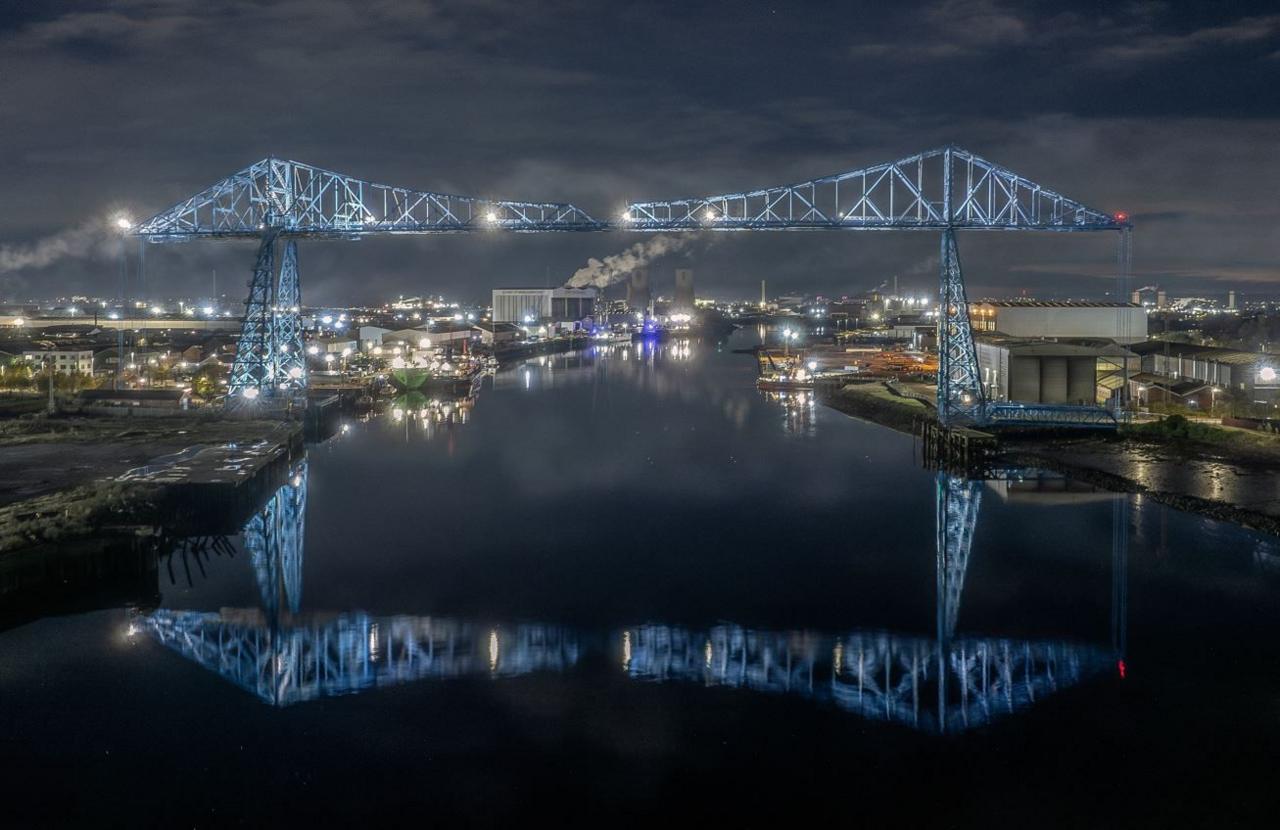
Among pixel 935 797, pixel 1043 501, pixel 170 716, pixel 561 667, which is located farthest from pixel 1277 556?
pixel 170 716

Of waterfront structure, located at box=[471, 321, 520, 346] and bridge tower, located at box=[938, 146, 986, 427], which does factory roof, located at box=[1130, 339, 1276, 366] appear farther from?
waterfront structure, located at box=[471, 321, 520, 346]

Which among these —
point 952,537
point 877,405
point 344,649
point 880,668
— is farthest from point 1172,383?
point 344,649

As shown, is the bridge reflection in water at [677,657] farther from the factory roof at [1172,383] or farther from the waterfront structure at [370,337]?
the waterfront structure at [370,337]

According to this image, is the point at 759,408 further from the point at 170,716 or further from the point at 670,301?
the point at 670,301

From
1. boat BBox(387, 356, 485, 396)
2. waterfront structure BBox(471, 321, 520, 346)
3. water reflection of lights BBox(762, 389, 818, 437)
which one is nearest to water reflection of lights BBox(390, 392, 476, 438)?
boat BBox(387, 356, 485, 396)

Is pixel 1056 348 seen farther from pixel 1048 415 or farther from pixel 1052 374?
pixel 1048 415

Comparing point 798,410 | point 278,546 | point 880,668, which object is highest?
point 798,410

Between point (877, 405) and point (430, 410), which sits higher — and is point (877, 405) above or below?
above

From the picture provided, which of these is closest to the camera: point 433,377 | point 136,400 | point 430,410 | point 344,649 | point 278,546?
point 344,649
